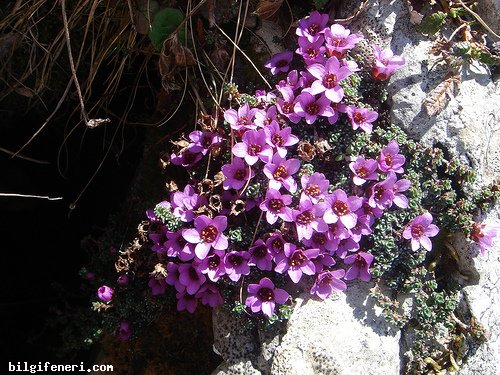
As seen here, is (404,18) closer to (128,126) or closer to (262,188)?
(262,188)

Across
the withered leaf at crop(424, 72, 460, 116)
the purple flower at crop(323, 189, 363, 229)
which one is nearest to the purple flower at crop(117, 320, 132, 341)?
the purple flower at crop(323, 189, 363, 229)

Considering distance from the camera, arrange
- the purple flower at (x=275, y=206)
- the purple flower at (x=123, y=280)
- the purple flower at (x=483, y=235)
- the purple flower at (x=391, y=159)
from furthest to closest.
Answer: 1. the purple flower at (x=123, y=280)
2. the purple flower at (x=483, y=235)
3. the purple flower at (x=391, y=159)
4. the purple flower at (x=275, y=206)

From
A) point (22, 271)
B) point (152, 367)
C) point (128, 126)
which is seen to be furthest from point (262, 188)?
point (22, 271)

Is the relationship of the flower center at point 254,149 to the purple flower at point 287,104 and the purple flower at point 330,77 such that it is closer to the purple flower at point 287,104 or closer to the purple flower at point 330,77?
the purple flower at point 287,104

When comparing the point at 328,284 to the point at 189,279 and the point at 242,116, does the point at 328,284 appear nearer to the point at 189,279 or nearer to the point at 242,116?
the point at 189,279

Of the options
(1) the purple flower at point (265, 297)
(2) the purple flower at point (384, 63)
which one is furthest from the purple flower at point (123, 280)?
(2) the purple flower at point (384, 63)
